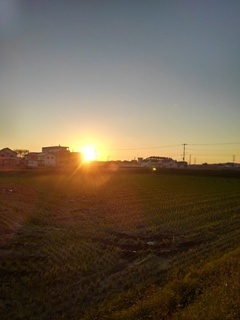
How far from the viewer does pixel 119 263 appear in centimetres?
1079

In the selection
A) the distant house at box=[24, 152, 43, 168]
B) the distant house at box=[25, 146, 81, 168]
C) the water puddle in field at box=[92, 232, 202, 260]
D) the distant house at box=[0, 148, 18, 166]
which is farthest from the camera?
the distant house at box=[25, 146, 81, 168]

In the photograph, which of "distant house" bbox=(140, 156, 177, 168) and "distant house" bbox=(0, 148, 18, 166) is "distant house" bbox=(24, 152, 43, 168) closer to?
"distant house" bbox=(0, 148, 18, 166)

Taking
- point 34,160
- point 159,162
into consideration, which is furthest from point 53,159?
point 159,162

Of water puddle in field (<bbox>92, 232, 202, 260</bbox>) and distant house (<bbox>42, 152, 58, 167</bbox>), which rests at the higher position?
distant house (<bbox>42, 152, 58, 167</bbox>)

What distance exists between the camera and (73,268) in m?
10.1

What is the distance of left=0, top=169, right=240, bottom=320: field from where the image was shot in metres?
7.03

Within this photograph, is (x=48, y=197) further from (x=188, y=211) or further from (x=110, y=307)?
(x=110, y=307)

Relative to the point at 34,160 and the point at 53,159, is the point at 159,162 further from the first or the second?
the point at 34,160

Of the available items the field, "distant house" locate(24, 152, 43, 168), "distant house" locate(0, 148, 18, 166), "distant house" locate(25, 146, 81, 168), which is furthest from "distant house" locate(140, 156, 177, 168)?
the field

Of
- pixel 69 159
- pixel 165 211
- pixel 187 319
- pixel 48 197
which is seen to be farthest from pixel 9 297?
pixel 69 159

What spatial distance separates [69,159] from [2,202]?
249 ft

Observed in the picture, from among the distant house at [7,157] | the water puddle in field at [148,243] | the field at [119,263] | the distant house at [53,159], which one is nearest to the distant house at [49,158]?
the distant house at [53,159]

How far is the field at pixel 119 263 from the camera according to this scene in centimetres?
703

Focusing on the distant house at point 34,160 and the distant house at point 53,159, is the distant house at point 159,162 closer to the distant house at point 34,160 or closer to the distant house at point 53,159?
the distant house at point 53,159
